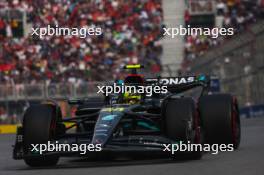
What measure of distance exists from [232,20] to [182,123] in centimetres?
2527

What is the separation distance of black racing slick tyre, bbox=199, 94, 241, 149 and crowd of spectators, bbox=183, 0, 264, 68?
21.0 meters

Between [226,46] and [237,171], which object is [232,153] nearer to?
[237,171]

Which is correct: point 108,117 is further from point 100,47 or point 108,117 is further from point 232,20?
point 232,20

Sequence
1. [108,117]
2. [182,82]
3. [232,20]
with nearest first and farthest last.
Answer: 1. [108,117]
2. [182,82]
3. [232,20]

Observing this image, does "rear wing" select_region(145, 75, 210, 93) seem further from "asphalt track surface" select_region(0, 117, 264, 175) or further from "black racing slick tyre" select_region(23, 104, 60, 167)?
"black racing slick tyre" select_region(23, 104, 60, 167)

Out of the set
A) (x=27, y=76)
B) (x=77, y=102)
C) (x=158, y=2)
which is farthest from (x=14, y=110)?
(x=77, y=102)

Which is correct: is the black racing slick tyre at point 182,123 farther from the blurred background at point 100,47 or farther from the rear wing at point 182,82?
the blurred background at point 100,47

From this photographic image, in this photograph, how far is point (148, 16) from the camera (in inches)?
1455

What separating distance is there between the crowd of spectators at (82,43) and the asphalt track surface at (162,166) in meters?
19.9

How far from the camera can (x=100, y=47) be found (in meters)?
35.1

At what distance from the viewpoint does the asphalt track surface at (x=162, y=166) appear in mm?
9609

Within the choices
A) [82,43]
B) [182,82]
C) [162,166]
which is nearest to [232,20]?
[82,43]

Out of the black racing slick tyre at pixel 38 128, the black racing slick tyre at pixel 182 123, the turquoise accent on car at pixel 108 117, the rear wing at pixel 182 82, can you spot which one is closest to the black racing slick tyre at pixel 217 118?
the rear wing at pixel 182 82

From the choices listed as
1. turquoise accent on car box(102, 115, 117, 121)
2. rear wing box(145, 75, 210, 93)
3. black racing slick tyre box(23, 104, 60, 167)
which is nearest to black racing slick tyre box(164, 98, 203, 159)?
turquoise accent on car box(102, 115, 117, 121)
